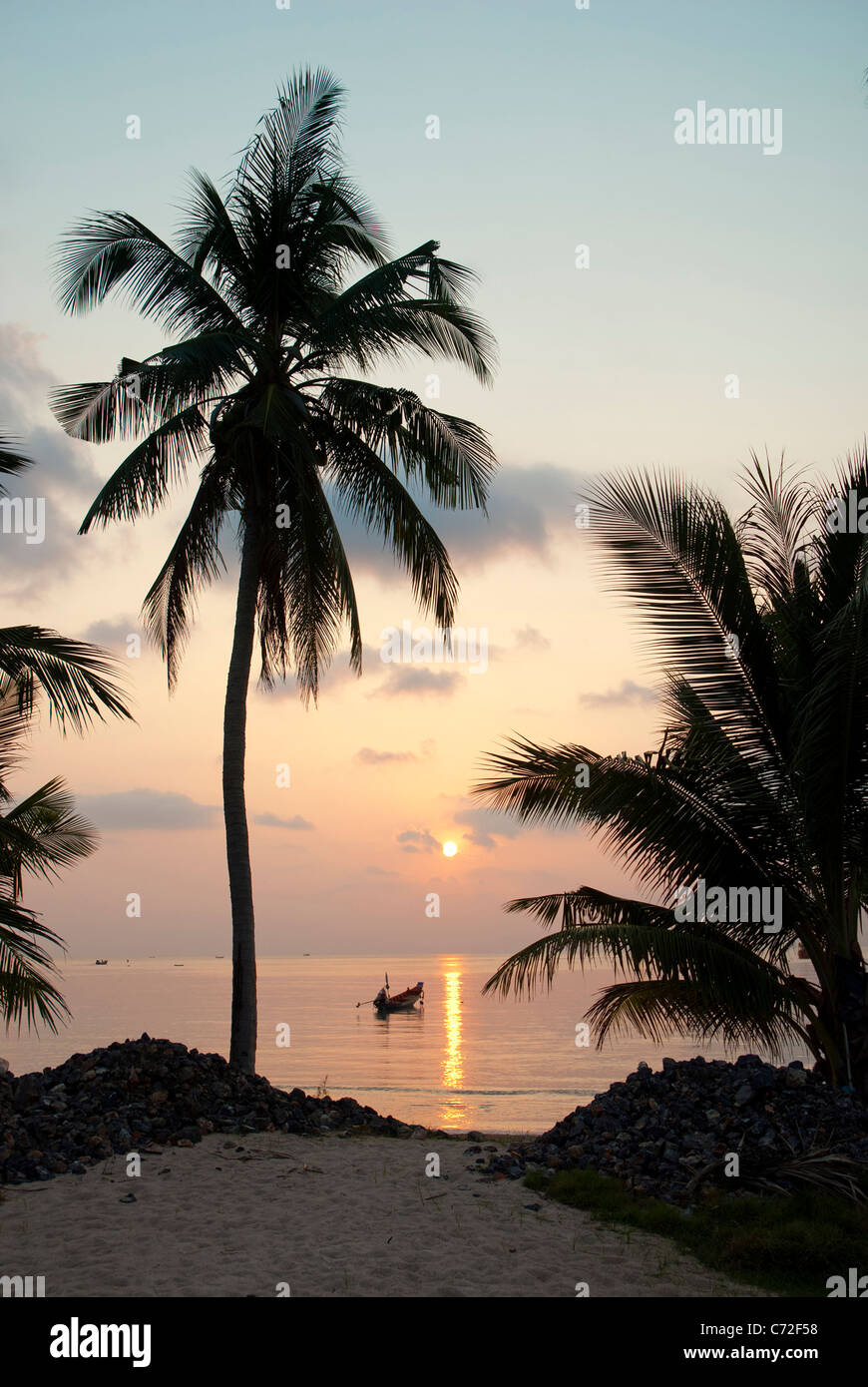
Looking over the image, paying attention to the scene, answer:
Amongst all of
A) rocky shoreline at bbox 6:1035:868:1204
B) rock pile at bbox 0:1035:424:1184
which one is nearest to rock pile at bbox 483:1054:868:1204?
rocky shoreline at bbox 6:1035:868:1204

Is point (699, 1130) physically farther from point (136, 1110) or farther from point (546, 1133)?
point (136, 1110)

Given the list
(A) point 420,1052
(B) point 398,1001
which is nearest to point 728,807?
(A) point 420,1052

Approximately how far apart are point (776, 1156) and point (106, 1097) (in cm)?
698

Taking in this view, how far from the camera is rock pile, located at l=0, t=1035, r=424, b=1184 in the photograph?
10.1 meters

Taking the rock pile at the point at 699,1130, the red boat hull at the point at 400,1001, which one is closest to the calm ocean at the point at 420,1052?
the red boat hull at the point at 400,1001

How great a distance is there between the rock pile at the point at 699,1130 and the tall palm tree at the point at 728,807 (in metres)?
0.48

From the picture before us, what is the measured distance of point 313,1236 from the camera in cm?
784

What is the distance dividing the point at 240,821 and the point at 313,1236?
6.61 metres

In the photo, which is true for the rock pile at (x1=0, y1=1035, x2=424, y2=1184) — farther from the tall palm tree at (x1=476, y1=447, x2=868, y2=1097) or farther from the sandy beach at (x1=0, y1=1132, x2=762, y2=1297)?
the tall palm tree at (x1=476, y1=447, x2=868, y2=1097)

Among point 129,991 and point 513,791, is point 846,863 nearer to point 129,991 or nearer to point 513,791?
point 513,791

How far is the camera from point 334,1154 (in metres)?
10.8

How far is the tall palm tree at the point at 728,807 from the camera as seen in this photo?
32.4 feet

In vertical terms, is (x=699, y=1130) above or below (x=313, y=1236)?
above

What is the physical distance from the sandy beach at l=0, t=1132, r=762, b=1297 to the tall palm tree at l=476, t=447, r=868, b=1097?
7.11ft
